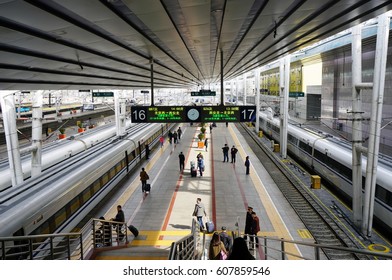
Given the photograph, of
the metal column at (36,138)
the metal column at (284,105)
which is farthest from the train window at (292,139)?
the metal column at (36,138)

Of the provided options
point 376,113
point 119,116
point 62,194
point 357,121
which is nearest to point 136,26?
point 62,194

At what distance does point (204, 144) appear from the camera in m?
28.2

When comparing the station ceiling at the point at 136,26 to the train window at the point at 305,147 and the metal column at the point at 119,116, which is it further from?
the metal column at the point at 119,116

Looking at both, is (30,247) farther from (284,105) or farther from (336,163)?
(284,105)

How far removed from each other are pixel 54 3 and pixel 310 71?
32.9 metres

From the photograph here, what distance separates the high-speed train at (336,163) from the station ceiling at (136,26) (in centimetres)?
579

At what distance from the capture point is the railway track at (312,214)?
1044 cm

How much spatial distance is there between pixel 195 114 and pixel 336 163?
26.3 feet

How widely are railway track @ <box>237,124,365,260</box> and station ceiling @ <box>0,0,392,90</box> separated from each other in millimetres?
6291

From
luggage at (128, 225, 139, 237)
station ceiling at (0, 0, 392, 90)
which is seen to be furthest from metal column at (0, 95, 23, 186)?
luggage at (128, 225, 139, 237)

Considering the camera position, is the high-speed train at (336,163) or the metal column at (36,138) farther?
the metal column at (36,138)

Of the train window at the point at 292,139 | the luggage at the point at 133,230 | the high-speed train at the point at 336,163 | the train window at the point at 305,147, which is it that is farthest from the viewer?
the train window at the point at 292,139

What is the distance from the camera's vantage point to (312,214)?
42.5ft

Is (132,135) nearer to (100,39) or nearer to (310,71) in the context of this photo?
(100,39)
